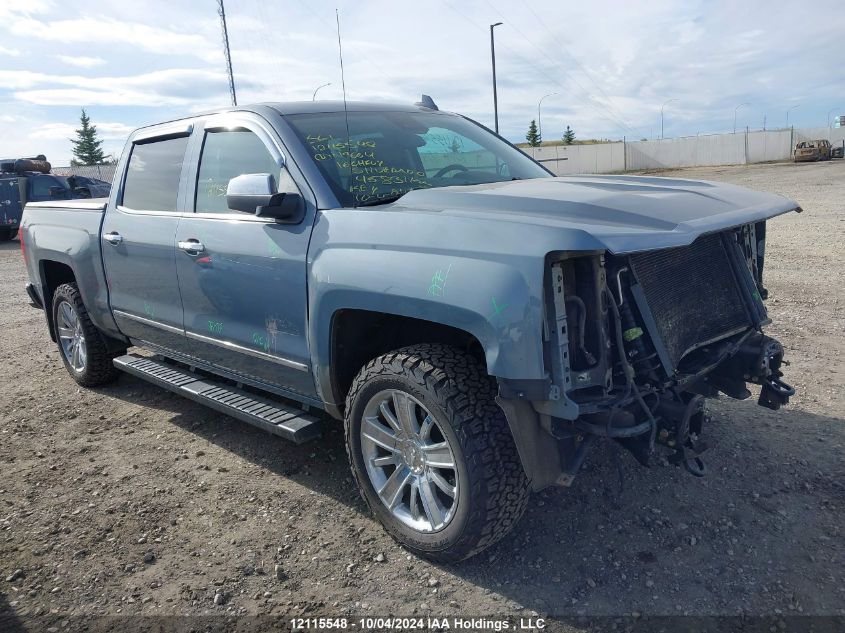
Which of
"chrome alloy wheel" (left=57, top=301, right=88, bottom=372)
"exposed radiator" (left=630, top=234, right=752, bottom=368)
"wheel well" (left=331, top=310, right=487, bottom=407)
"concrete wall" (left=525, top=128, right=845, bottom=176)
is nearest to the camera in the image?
"exposed radiator" (left=630, top=234, right=752, bottom=368)

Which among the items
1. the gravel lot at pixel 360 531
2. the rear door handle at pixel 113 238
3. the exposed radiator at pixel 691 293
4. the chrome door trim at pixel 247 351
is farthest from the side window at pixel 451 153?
the rear door handle at pixel 113 238

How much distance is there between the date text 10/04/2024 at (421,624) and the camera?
105 inches

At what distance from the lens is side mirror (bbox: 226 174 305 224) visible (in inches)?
130

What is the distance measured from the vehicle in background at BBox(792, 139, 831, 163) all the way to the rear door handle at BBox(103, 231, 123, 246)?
4958 cm

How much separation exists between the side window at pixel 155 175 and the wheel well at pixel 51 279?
152 centimetres

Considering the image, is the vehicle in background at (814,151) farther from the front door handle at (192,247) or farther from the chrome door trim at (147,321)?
the front door handle at (192,247)

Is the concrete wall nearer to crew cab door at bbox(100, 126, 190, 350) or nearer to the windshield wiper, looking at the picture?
crew cab door at bbox(100, 126, 190, 350)

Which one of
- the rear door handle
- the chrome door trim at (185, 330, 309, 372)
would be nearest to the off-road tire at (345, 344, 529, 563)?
the chrome door trim at (185, 330, 309, 372)

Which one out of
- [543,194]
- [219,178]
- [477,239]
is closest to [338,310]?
[477,239]

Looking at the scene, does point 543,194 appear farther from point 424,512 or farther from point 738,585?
point 738,585

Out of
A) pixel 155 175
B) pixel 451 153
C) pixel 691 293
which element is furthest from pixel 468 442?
pixel 155 175

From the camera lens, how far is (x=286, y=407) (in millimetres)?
3824

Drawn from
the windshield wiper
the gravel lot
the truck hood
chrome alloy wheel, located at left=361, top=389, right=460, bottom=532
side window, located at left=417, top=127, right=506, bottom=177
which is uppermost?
side window, located at left=417, top=127, right=506, bottom=177

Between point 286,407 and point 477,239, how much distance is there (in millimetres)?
1669
